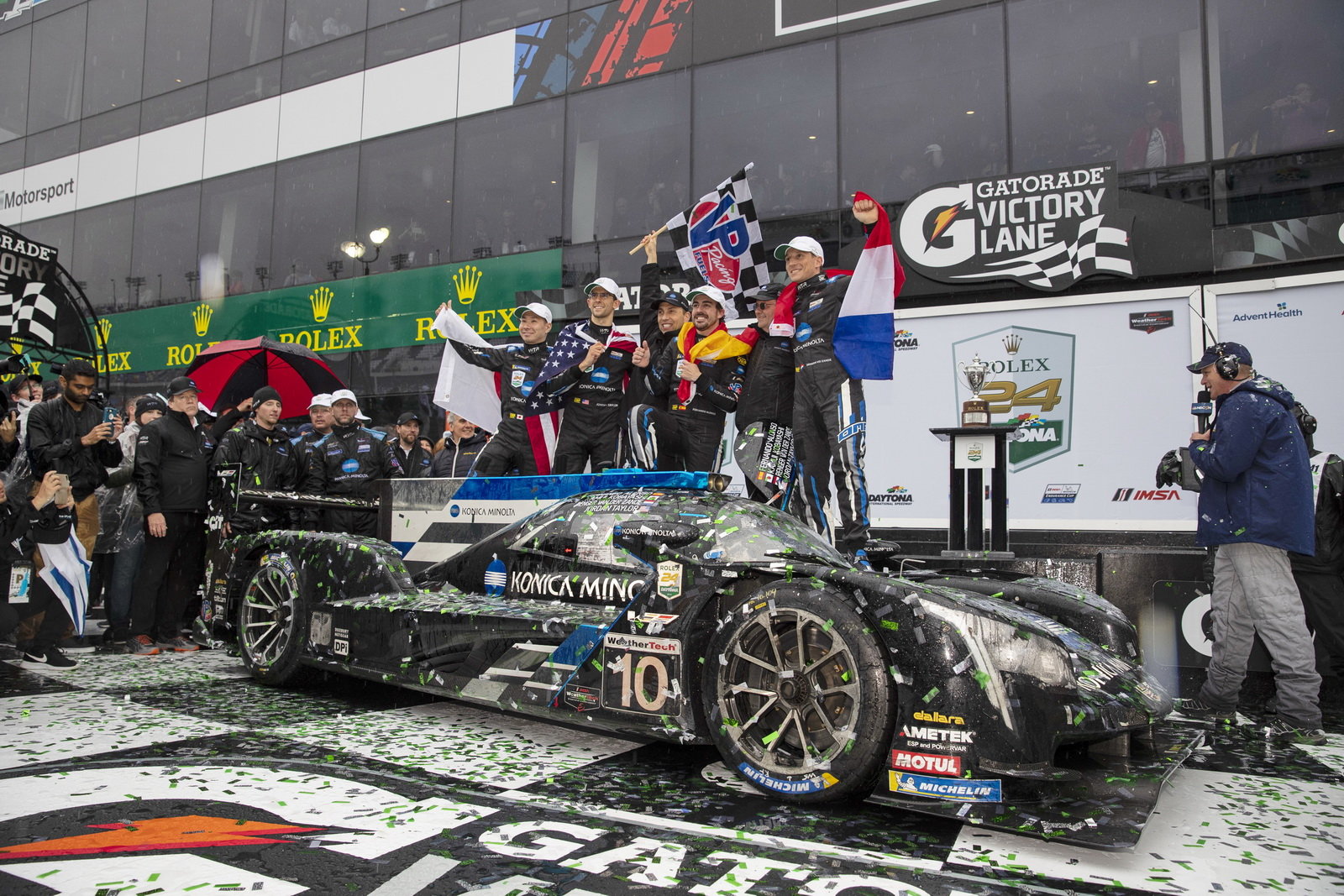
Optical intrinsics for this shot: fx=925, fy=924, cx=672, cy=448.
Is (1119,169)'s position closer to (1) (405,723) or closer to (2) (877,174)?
(2) (877,174)

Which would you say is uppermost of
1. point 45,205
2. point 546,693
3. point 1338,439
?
point 45,205

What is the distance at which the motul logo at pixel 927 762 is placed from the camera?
2.55 metres

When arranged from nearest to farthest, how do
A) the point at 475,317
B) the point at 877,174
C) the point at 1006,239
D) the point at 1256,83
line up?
the point at 1256,83 < the point at 1006,239 < the point at 877,174 < the point at 475,317

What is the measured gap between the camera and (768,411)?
5.66 meters

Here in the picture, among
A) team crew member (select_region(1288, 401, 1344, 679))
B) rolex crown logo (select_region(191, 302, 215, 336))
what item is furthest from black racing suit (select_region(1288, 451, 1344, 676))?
rolex crown logo (select_region(191, 302, 215, 336))

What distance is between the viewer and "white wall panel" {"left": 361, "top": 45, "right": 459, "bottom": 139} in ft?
41.0

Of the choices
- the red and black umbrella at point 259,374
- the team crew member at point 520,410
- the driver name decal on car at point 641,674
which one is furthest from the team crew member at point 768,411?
the red and black umbrella at point 259,374

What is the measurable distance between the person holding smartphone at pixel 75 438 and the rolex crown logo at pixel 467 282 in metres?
6.04

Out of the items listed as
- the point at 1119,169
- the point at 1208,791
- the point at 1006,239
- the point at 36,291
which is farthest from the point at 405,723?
the point at 36,291

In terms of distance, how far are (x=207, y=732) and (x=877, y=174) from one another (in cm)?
835

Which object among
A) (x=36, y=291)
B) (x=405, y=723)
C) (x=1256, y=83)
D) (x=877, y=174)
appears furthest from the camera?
(x=36, y=291)

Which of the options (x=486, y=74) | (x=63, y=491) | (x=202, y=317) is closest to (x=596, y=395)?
(x=63, y=491)

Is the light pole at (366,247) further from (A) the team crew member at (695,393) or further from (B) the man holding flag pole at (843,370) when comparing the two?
(B) the man holding flag pole at (843,370)

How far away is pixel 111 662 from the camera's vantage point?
555cm
